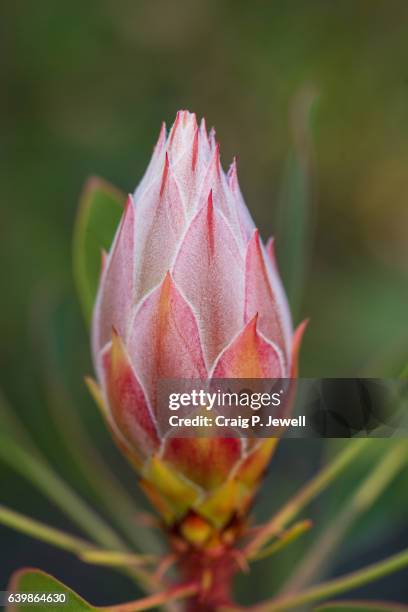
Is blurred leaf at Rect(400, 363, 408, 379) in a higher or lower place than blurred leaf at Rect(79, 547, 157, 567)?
higher

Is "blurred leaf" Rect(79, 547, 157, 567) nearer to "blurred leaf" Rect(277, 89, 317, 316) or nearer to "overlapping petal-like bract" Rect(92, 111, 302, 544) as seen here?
"overlapping petal-like bract" Rect(92, 111, 302, 544)

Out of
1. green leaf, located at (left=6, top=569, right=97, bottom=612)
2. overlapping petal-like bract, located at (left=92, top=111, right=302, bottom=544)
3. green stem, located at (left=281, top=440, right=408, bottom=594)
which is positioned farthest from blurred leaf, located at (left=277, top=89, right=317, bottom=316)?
green leaf, located at (left=6, top=569, right=97, bottom=612)

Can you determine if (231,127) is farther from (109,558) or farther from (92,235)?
(109,558)

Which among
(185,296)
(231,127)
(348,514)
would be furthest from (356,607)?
(231,127)

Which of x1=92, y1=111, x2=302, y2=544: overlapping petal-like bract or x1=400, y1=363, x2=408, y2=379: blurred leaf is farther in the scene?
x1=400, y1=363, x2=408, y2=379: blurred leaf

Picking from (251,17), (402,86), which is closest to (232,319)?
(402,86)
